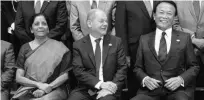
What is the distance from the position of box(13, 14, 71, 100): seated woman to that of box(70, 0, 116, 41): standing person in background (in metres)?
0.32

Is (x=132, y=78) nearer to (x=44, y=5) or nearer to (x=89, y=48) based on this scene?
(x=89, y=48)

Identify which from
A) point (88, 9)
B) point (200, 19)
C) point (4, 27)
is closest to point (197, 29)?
point (200, 19)

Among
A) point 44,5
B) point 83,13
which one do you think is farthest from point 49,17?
point 83,13

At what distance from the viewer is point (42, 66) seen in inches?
204

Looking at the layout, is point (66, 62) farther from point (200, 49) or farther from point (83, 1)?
point (200, 49)

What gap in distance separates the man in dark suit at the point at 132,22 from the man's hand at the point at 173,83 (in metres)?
0.90

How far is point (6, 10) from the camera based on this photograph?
598cm

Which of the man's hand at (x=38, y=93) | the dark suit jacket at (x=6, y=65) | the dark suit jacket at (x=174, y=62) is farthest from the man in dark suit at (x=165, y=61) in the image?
the dark suit jacket at (x=6, y=65)

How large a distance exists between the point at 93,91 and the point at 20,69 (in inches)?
39.2

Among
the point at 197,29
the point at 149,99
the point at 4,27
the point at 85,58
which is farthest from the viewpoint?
the point at 4,27

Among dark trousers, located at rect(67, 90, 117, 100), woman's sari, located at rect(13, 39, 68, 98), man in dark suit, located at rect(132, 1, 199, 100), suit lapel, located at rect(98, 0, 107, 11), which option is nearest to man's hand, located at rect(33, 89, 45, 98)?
woman's sari, located at rect(13, 39, 68, 98)

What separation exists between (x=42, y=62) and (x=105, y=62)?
0.80 m

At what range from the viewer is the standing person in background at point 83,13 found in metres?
5.52

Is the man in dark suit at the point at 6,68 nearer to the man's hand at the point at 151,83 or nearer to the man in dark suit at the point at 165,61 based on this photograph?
the man in dark suit at the point at 165,61
